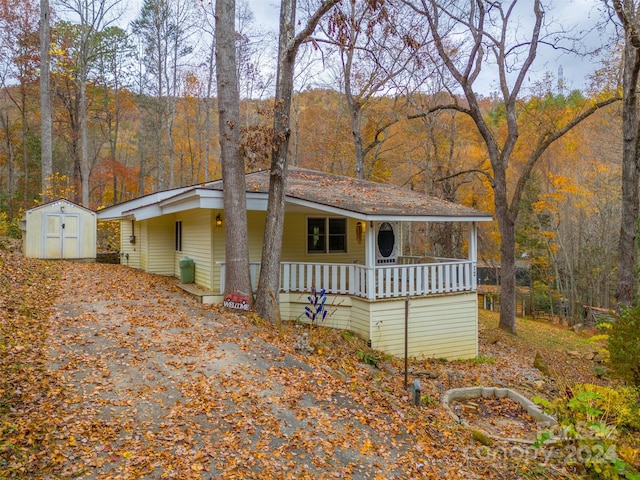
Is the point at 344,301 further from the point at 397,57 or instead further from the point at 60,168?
the point at 60,168

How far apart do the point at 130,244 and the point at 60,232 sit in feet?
8.88

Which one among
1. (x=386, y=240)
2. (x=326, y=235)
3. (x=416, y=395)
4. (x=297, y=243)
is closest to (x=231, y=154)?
(x=297, y=243)

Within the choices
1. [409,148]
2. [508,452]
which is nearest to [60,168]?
[409,148]

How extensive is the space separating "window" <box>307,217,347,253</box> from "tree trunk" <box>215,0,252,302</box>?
9.93ft

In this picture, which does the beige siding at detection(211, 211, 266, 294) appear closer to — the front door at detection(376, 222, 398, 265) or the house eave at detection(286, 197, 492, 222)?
the house eave at detection(286, 197, 492, 222)

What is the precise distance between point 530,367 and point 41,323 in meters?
10.4

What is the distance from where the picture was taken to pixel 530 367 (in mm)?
10102

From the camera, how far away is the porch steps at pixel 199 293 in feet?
32.0

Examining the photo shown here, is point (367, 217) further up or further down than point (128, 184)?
further down

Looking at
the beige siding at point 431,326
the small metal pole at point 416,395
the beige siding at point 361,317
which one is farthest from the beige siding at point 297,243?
the small metal pole at point 416,395

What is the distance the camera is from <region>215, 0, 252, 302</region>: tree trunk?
8891 millimetres

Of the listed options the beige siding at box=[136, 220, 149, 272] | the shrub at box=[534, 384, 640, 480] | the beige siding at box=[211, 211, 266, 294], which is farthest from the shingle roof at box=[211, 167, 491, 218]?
the beige siding at box=[136, 220, 149, 272]

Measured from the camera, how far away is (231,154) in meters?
8.90

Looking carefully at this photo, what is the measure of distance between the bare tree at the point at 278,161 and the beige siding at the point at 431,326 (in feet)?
7.58
